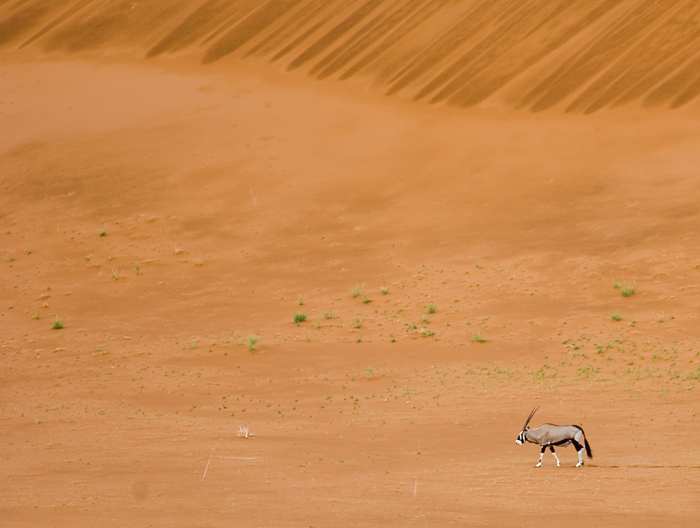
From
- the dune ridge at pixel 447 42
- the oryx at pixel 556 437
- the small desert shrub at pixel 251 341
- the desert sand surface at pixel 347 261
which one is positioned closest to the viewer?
the oryx at pixel 556 437

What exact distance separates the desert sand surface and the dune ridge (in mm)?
81

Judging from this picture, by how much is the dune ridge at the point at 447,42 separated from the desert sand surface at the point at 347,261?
8cm

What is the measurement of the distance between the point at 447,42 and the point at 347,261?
9016mm

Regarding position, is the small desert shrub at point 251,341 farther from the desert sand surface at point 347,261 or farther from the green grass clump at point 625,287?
the green grass clump at point 625,287

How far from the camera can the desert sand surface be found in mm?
8883

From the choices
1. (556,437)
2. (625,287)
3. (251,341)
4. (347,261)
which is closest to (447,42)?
(347,261)

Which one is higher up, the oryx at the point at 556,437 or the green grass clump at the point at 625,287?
the green grass clump at the point at 625,287

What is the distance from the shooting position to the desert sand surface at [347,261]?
8.88 metres

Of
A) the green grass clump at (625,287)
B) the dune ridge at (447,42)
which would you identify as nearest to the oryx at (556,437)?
the green grass clump at (625,287)

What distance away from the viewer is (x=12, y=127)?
25.3m

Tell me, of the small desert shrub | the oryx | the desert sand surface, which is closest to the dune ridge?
the desert sand surface

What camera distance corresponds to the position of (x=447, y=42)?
80.2 feet

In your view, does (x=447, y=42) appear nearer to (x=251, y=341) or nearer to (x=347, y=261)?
(x=347, y=261)

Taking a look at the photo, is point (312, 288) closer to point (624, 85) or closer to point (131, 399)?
point (131, 399)
